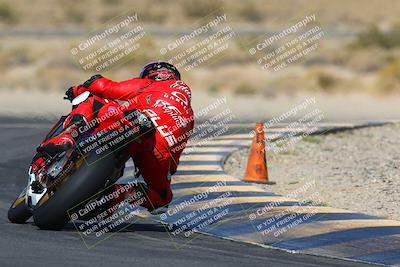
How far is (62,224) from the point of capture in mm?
9883

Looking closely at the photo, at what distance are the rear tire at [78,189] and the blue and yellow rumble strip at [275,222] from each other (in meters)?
0.89

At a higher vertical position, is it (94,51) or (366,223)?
(94,51)

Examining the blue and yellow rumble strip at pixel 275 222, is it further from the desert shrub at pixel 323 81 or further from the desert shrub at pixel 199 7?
the desert shrub at pixel 199 7

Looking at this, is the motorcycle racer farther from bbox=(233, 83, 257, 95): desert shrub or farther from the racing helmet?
bbox=(233, 83, 257, 95): desert shrub

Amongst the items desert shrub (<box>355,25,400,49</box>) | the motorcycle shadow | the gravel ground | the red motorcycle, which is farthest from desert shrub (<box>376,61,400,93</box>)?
the red motorcycle

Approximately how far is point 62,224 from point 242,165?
715 cm

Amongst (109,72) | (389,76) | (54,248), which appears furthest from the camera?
(109,72)

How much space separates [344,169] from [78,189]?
6.90 m

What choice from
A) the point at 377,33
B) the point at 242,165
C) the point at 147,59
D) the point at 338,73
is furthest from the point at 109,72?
the point at 242,165

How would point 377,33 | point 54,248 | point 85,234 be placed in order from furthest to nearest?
point 377,33, point 85,234, point 54,248

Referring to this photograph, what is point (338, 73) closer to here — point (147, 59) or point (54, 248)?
point (147, 59)

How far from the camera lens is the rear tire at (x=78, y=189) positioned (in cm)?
968

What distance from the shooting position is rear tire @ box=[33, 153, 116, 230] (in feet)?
31.8

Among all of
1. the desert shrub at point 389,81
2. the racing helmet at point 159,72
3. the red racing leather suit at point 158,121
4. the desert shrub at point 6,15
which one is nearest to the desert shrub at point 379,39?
the desert shrub at point 389,81
